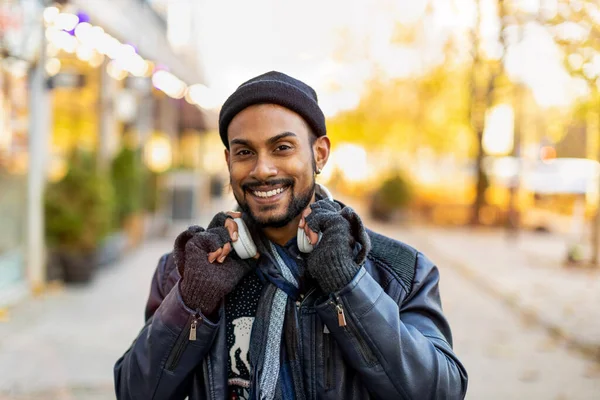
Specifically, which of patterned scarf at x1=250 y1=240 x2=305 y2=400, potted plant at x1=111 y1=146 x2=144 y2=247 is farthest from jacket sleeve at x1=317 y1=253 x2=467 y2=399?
potted plant at x1=111 y1=146 x2=144 y2=247

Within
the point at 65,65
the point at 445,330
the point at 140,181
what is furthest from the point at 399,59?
the point at 445,330

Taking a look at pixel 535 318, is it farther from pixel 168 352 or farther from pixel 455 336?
pixel 168 352

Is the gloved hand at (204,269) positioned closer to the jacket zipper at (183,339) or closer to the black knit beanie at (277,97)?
the jacket zipper at (183,339)

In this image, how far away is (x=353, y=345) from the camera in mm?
1962

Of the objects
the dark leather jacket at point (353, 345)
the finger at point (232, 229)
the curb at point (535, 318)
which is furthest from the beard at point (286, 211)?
the curb at point (535, 318)

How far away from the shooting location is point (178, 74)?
1591 cm

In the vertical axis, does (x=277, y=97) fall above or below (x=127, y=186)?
above

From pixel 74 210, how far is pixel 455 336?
5083 mm

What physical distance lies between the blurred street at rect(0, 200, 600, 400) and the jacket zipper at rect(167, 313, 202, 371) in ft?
→ 11.7

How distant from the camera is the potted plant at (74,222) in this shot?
9281mm

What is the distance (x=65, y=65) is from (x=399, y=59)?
13.8 m

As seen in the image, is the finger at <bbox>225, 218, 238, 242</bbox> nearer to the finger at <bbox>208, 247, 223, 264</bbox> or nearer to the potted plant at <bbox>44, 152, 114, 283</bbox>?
the finger at <bbox>208, 247, 223, 264</bbox>

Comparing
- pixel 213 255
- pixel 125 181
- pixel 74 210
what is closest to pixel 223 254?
pixel 213 255

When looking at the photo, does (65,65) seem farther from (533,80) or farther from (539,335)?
(533,80)
